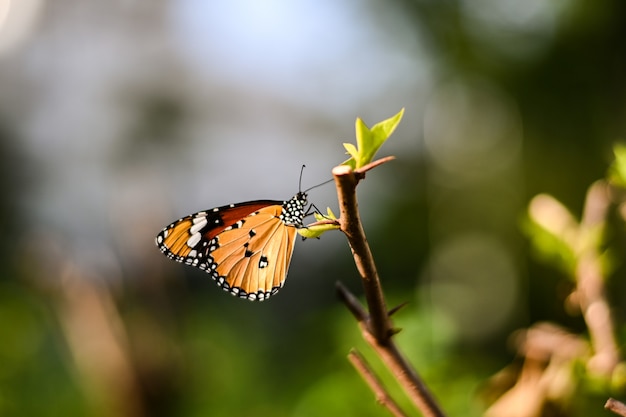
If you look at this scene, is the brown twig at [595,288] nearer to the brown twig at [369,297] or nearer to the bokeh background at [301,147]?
the brown twig at [369,297]

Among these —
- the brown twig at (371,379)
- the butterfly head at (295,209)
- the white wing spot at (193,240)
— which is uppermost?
the white wing spot at (193,240)

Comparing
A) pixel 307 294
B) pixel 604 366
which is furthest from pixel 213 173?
pixel 604 366

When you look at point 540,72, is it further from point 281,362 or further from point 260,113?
point 281,362

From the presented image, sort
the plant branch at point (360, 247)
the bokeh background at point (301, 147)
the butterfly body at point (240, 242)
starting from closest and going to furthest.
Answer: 1. the plant branch at point (360, 247)
2. the butterfly body at point (240, 242)
3. the bokeh background at point (301, 147)

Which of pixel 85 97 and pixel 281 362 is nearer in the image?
pixel 281 362

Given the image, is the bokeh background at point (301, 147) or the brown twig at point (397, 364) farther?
the bokeh background at point (301, 147)

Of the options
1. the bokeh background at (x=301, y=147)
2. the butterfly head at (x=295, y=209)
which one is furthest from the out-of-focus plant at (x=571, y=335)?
the bokeh background at (x=301, y=147)

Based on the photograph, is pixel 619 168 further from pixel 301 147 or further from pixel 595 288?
pixel 301 147
